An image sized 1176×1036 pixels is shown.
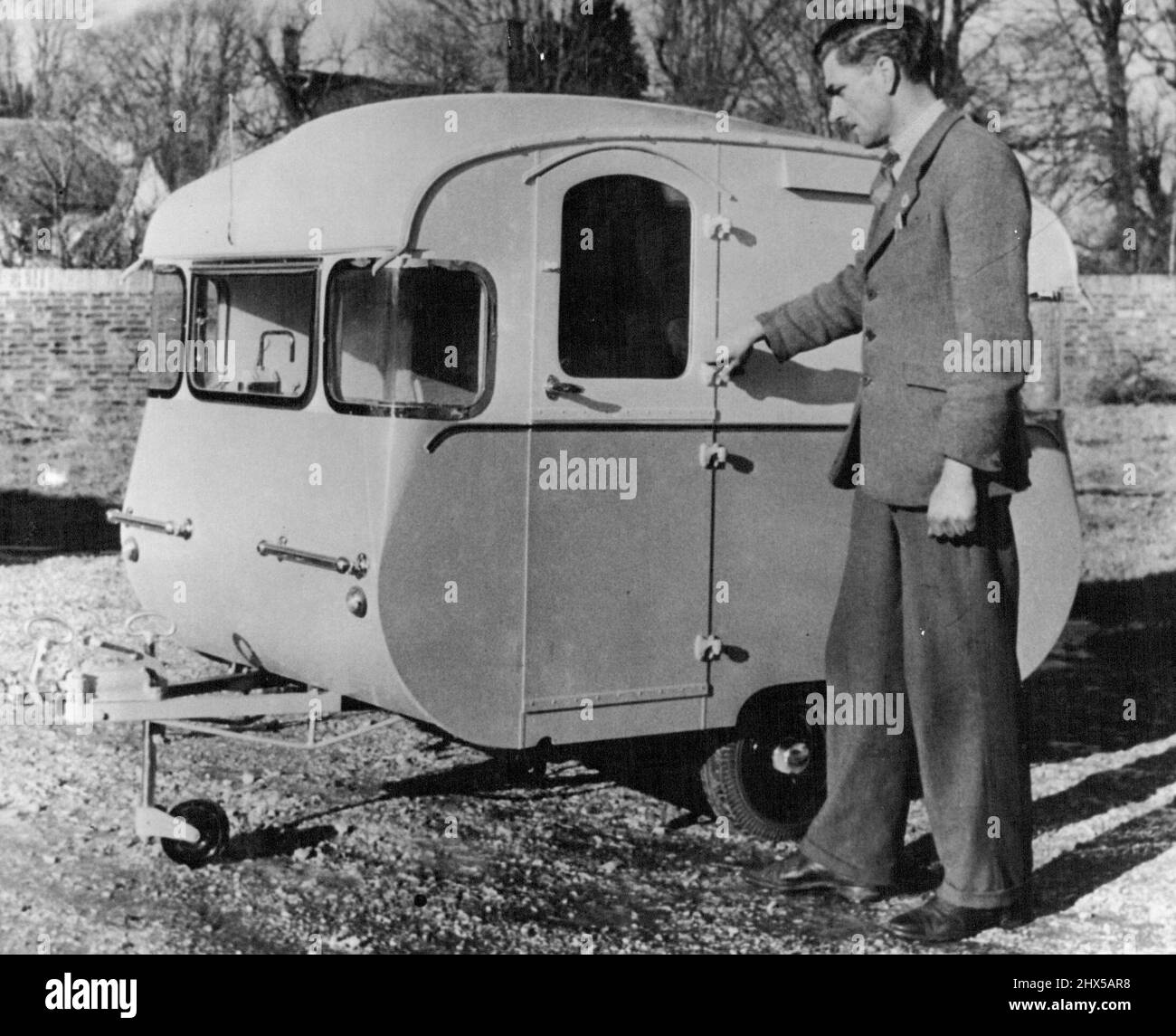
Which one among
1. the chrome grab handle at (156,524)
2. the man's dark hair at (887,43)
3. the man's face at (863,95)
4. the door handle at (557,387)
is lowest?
the chrome grab handle at (156,524)

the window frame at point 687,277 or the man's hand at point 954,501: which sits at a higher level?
the window frame at point 687,277

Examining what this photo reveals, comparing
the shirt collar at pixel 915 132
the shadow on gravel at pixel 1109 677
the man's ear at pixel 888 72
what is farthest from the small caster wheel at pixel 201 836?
the shadow on gravel at pixel 1109 677

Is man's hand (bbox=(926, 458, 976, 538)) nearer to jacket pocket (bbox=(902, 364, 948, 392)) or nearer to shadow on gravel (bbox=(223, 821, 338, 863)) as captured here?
jacket pocket (bbox=(902, 364, 948, 392))

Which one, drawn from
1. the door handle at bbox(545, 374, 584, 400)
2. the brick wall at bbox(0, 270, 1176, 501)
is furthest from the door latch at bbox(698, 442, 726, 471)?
the brick wall at bbox(0, 270, 1176, 501)

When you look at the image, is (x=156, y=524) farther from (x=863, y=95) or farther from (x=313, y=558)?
(x=863, y=95)

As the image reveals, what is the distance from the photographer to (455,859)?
5.64 meters

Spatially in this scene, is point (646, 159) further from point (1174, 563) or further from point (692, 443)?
point (1174, 563)

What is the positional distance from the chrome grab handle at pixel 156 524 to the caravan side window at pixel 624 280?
67.0 inches

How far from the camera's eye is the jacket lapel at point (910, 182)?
15.1ft

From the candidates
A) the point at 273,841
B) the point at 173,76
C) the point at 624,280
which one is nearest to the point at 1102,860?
the point at 624,280

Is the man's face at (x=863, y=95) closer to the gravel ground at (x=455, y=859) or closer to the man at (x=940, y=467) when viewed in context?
the man at (x=940, y=467)

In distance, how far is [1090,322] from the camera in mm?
21859

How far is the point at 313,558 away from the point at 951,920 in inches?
88.5

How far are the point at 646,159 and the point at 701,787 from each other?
7.94ft
